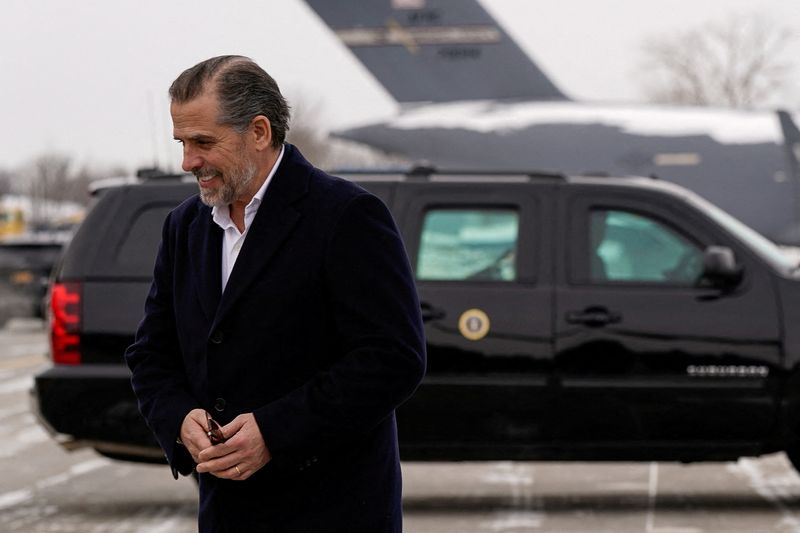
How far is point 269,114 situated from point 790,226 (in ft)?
64.8

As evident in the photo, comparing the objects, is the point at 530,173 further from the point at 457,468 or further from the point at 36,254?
the point at 36,254

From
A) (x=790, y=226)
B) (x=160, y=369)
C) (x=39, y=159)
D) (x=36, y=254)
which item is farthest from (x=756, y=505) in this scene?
(x=39, y=159)

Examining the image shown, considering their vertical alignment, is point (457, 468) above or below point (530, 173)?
below

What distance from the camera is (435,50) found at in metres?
24.4

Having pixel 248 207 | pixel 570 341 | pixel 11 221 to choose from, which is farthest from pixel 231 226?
pixel 11 221

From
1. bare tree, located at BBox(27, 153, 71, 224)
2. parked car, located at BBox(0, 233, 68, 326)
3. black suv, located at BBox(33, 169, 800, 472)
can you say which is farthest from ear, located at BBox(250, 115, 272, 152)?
bare tree, located at BBox(27, 153, 71, 224)

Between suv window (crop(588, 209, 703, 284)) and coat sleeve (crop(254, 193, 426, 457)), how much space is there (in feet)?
15.7

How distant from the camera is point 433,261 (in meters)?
7.77

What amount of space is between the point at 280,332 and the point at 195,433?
0.85 feet

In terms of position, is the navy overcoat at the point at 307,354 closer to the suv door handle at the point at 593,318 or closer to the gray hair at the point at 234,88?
the gray hair at the point at 234,88

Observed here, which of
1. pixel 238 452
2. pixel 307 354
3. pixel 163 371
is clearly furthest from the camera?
pixel 163 371

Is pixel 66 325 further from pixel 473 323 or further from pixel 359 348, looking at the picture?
pixel 359 348

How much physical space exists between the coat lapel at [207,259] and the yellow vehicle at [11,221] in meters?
83.7

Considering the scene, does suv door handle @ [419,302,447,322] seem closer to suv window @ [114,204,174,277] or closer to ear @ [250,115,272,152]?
suv window @ [114,204,174,277]
